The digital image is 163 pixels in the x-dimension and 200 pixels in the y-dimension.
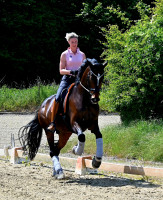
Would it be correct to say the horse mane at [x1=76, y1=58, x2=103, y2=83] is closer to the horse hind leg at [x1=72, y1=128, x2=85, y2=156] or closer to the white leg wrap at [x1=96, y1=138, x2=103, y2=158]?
the horse hind leg at [x1=72, y1=128, x2=85, y2=156]

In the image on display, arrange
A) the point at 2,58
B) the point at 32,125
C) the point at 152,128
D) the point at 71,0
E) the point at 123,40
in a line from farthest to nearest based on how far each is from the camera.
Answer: the point at 71,0 → the point at 2,58 → the point at 123,40 → the point at 152,128 → the point at 32,125

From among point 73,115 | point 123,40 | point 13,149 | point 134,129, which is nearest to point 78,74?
point 73,115

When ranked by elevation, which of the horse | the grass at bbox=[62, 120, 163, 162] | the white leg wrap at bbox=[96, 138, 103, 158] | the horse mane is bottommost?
the grass at bbox=[62, 120, 163, 162]

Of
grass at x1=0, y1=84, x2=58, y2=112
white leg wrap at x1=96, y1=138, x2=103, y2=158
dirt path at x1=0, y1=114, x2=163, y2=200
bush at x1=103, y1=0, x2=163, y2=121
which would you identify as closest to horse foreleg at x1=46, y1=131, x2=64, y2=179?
dirt path at x1=0, y1=114, x2=163, y2=200

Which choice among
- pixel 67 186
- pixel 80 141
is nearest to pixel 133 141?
pixel 80 141

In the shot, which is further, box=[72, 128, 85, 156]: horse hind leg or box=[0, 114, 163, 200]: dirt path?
box=[72, 128, 85, 156]: horse hind leg

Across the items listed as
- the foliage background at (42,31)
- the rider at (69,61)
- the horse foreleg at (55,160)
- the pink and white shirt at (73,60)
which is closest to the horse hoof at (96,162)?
the horse foreleg at (55,160)

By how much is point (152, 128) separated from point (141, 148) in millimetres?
780

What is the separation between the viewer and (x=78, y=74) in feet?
23.6

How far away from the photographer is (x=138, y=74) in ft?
35.9

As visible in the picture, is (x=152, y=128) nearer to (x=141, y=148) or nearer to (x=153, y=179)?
(x=141, y=148)

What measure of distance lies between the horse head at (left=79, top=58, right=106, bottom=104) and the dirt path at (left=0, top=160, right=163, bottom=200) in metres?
1.29

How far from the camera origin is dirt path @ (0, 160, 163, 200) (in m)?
5.86

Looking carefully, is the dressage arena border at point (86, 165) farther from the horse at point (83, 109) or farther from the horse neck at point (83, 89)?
the horse neck at point (83, 89)
